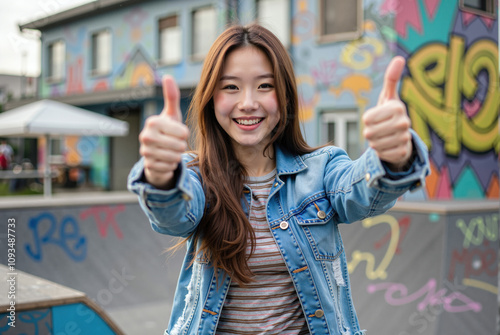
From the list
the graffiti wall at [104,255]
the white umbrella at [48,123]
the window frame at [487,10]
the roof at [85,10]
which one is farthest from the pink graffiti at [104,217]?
the roof at [85,10]

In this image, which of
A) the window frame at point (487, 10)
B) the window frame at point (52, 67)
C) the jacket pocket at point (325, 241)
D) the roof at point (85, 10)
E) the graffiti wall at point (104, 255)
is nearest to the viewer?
the jacket pocket at point (325, 241)

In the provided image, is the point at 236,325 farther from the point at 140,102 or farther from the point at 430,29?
the point at 140,102

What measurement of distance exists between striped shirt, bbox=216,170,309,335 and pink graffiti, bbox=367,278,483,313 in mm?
3351

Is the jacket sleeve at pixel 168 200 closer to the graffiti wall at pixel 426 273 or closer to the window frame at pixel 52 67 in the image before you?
the graffiti wall at pixel 426 273

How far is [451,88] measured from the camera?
32.5ft

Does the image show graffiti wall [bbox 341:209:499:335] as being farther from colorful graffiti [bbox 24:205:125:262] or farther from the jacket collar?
the jacket collar

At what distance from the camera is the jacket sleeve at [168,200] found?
1.25 m

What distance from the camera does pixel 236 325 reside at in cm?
153

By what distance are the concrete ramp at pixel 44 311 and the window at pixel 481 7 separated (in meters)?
10.1

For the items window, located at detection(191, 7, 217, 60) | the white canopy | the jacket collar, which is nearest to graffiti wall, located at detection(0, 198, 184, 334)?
the white canopy

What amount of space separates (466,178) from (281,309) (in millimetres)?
9742

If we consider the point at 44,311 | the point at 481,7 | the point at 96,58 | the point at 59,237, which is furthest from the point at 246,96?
the point at 96,58

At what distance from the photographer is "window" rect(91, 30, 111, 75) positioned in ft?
49.5

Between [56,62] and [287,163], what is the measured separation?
1714cm
